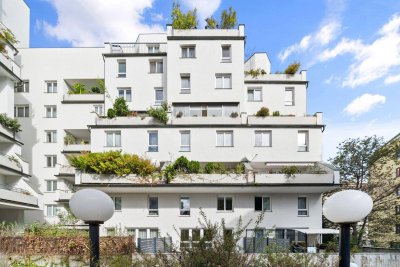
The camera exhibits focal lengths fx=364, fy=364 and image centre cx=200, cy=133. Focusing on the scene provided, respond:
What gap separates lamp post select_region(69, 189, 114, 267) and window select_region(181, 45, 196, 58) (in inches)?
873

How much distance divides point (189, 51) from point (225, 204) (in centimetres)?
1094

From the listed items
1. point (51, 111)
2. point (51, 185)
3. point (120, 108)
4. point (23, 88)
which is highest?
point (23, 88)

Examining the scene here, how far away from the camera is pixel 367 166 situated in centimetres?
2688

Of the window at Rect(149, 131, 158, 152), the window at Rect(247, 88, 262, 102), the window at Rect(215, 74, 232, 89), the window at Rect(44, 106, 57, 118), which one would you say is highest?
the window at Rect(215, 74, 232, 89)

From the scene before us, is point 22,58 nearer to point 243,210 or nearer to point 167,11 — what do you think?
point 167,11

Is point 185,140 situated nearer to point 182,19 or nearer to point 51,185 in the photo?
point 182,19

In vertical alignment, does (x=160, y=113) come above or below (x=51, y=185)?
above

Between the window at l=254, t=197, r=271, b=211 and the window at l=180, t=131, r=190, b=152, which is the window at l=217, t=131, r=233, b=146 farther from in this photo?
the window at l=254, t=197, r=271, b=211

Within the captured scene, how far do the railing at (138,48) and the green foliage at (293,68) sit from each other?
9.25 m

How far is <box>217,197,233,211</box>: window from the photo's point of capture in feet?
76.3

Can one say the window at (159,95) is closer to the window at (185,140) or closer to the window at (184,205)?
the window at (185,140)

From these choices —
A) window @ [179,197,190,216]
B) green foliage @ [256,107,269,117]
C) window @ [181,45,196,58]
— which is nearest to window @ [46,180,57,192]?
window @ [179,197,190,216]

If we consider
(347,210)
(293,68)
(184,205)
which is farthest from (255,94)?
(347,210)

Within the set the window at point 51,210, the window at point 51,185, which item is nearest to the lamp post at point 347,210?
the window at point 51,210
